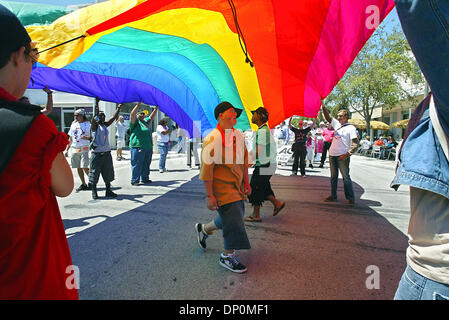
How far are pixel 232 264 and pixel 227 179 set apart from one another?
100cm

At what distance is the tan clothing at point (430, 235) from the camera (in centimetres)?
111

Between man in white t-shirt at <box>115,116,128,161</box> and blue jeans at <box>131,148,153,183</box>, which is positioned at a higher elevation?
man in white t-shirt at <box>115,116,128,161</box>

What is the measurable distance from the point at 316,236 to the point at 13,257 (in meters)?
3.87

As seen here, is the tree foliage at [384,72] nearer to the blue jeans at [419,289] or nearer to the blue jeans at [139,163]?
the blue jeans at [139,163]

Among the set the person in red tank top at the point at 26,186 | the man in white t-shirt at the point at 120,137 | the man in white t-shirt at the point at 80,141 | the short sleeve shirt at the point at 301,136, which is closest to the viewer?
the person in red tank top at the point at 26,186

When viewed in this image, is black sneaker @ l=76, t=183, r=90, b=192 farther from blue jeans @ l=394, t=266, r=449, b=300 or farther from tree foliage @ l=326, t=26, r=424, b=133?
tree foliage @ l=326, t=26, r=424, b=133

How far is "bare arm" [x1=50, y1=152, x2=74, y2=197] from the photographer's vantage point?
1248 millimetres

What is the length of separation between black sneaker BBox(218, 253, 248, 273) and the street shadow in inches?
3.0

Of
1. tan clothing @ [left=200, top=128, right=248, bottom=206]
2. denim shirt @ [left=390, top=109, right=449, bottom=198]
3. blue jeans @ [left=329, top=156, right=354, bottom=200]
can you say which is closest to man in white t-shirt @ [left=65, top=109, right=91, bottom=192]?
tan clothing @ [left=200, top=128, right=248, bottom=206]

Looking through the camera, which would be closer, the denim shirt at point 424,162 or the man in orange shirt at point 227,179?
the denim shirt at point 424,162

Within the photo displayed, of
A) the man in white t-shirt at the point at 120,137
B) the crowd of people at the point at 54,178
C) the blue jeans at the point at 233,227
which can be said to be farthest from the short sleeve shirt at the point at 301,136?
the man in white t-shirt at the point at 120,137

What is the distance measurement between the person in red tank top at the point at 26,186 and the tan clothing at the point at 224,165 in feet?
5.79

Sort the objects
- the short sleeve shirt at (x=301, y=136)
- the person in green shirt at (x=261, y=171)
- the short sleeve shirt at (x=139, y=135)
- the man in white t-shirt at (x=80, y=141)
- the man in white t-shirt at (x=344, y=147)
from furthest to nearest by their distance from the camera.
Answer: the short sleeve shirt at (x=301, y=136) → the short sleeve shirt at (x=139, y=135) → the man in white t-shirt at (x=80, y=141) → the man in white t-shirt at (x=344, y=147) → the person in green shirt at (x=261, y=171)

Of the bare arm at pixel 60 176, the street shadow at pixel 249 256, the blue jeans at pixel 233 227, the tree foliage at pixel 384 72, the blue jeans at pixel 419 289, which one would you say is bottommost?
the street shadow at pixel 249 256
